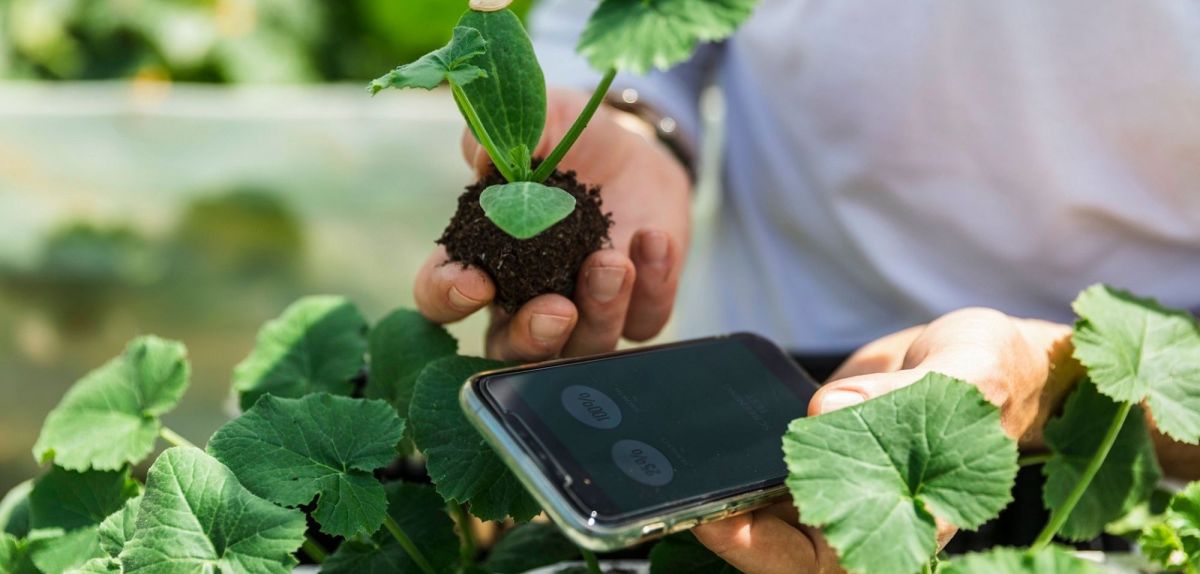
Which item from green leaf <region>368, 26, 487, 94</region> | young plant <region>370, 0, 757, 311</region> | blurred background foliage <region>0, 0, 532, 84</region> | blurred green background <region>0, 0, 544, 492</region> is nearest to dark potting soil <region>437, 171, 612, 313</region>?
young plant <region>370, 0, 757, 311</region>

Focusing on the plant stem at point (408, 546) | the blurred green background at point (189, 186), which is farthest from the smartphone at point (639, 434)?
the blurred green background at point (189, 186)

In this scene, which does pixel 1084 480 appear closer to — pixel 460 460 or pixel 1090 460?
pixel 1090 460

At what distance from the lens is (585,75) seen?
3.03ft

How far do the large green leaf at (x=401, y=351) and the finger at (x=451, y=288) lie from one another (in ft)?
0.10

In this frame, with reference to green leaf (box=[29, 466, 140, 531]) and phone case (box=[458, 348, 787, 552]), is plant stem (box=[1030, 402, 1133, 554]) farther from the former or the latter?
green leaf (box=[29, 466, 140, 531])

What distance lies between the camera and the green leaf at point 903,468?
1.40 ft

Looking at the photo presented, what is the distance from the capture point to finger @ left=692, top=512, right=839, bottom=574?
0.48 metres

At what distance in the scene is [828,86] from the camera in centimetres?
89

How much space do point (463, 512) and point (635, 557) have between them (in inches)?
5.3

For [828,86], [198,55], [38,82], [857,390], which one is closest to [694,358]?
[857,390]

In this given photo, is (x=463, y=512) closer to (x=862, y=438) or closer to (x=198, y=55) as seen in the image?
(x=862, y=438)

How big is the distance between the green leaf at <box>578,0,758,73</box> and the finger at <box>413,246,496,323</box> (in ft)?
0.47

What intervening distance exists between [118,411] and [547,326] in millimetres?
287

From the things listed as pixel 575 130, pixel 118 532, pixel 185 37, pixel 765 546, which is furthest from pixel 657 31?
pixel 185 37
